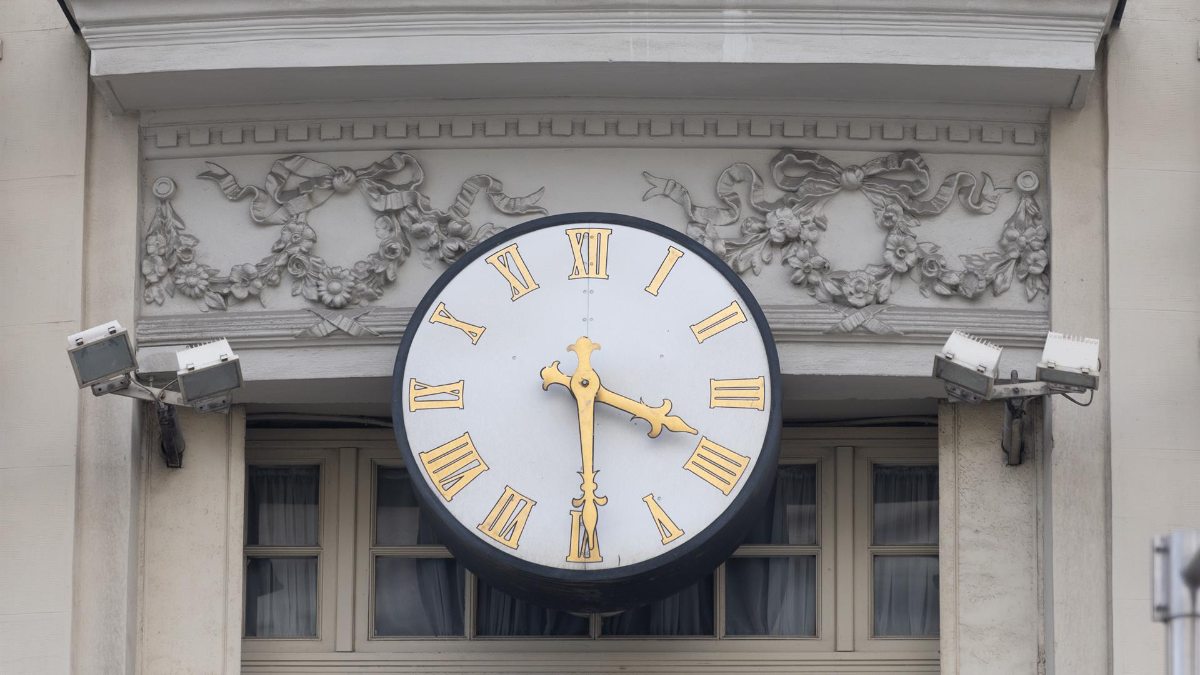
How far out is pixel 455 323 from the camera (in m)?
9.98

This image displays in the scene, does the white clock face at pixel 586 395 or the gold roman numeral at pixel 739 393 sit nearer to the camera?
the white clock face at pixel 586 395

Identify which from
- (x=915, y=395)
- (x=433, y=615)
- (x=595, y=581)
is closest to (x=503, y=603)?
(x=433, y=615)

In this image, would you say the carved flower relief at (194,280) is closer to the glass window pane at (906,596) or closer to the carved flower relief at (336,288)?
the carved flower relief at (336,288)

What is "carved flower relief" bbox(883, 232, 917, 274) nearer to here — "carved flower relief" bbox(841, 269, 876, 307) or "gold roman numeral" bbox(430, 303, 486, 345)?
"carved flower relief" bbox(841, 269, 876, 307)

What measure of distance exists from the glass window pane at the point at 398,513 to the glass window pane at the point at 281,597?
0.35 meters

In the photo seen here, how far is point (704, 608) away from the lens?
35.3ft

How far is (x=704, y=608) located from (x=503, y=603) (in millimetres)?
901

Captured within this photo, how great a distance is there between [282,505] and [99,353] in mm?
1552

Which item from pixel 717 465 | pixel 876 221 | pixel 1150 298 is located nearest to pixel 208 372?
pixel 717 465

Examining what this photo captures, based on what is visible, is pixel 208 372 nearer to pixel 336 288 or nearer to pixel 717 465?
pixel 336 288

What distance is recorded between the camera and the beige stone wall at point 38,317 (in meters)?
10.1

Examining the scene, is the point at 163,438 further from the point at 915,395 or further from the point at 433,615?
the point at 915,395

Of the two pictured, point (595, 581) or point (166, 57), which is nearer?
point (595, 581)

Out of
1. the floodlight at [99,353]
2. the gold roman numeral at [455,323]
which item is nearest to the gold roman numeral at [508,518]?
the gold roman numeral at [455,323]
